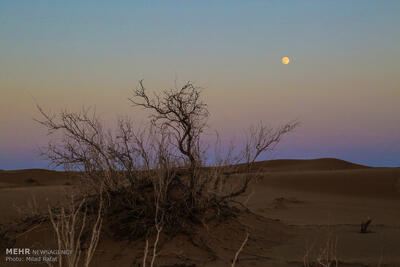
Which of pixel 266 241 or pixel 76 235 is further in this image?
pixel 266 241

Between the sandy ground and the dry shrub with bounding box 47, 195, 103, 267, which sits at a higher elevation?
the dry shrub with bounding box 47, 195, 103, 267

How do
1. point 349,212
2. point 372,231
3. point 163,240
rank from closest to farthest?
point 163,240 < point 372,231 < point 349,212

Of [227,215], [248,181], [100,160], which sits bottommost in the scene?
[227,215]

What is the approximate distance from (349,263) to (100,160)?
4264 mm

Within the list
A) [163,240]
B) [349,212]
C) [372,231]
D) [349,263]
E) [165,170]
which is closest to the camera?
[349,263]

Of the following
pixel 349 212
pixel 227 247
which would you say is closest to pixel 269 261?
pixel 227 247

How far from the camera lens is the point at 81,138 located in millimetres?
6875

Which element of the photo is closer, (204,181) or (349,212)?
(204,181)

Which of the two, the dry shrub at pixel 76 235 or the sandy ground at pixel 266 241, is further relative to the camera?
the sandy ground at pixel 266 241

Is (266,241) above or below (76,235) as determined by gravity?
below

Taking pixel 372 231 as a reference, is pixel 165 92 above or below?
above

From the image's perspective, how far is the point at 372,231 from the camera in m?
7.86

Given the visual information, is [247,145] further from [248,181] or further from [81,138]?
[81,138]

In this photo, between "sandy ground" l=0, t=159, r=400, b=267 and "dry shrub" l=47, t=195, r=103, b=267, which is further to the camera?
"sandy ground" l=0, t=159, r=400, b=267
